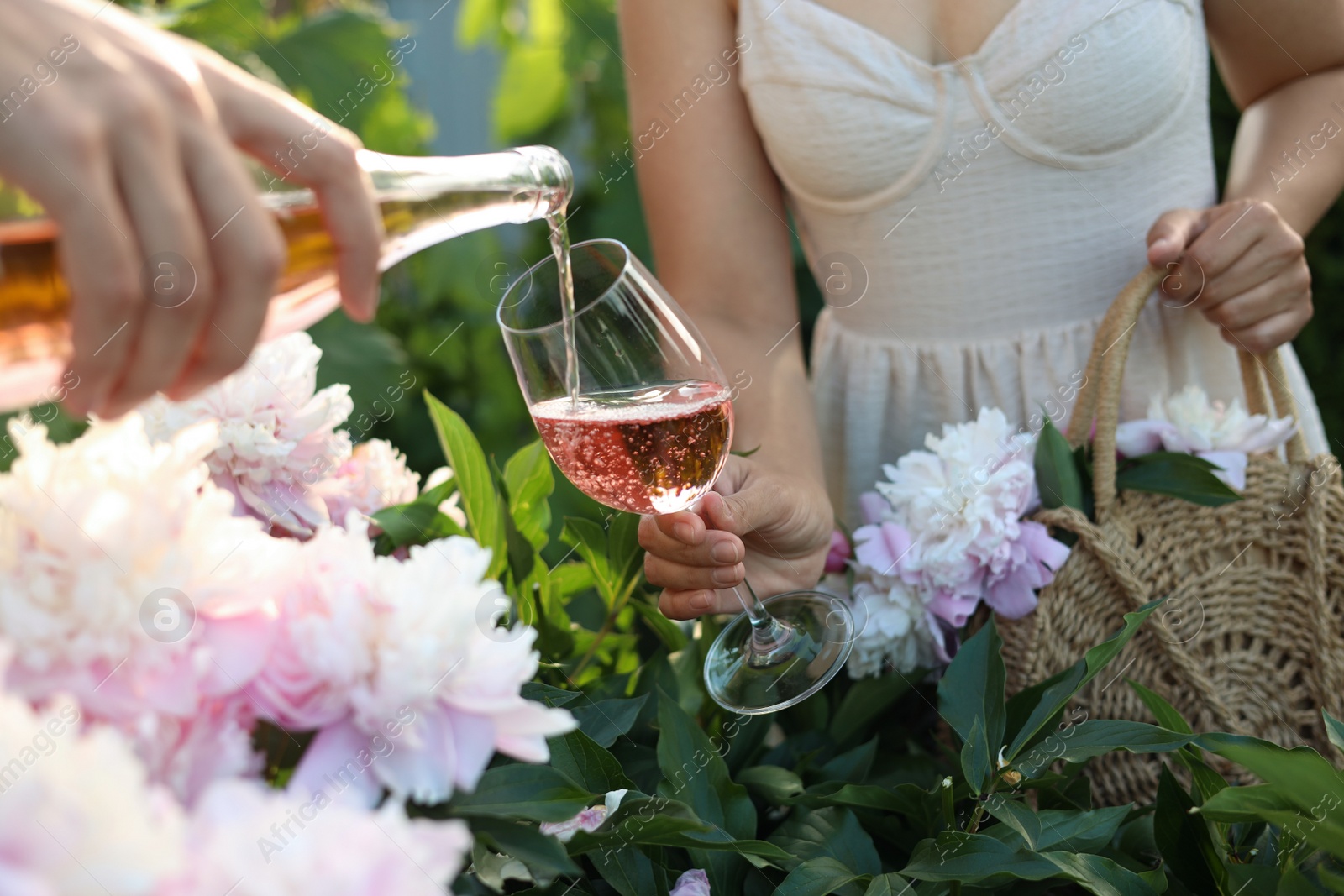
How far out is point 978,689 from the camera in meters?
0.66

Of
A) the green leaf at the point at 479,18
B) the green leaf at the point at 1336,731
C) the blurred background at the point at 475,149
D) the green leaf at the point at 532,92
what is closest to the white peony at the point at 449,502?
the green leaf at the point at 1336,731

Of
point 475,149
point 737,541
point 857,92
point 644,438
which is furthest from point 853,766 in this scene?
point 475,149

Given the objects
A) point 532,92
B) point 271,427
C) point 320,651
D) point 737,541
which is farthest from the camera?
point 532,92

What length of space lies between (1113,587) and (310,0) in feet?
13.7

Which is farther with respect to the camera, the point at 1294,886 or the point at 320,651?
the point at 1294,886

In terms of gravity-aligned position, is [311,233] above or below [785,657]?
above

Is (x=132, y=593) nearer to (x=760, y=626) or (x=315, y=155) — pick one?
(x=315, y=155)

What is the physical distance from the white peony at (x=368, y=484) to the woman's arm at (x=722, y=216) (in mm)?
365

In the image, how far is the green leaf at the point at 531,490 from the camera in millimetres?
863

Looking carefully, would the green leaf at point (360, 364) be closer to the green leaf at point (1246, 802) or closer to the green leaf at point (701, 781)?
the green leaf at point (701, 781)

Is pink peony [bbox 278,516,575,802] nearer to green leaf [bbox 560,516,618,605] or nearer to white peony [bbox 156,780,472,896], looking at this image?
white peony [bbox 156,780,472,896]

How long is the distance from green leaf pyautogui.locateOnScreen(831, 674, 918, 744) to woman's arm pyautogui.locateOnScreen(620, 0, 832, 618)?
0.50 feet

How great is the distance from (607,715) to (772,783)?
0.46 feet

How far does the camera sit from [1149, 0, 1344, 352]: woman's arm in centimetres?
103
